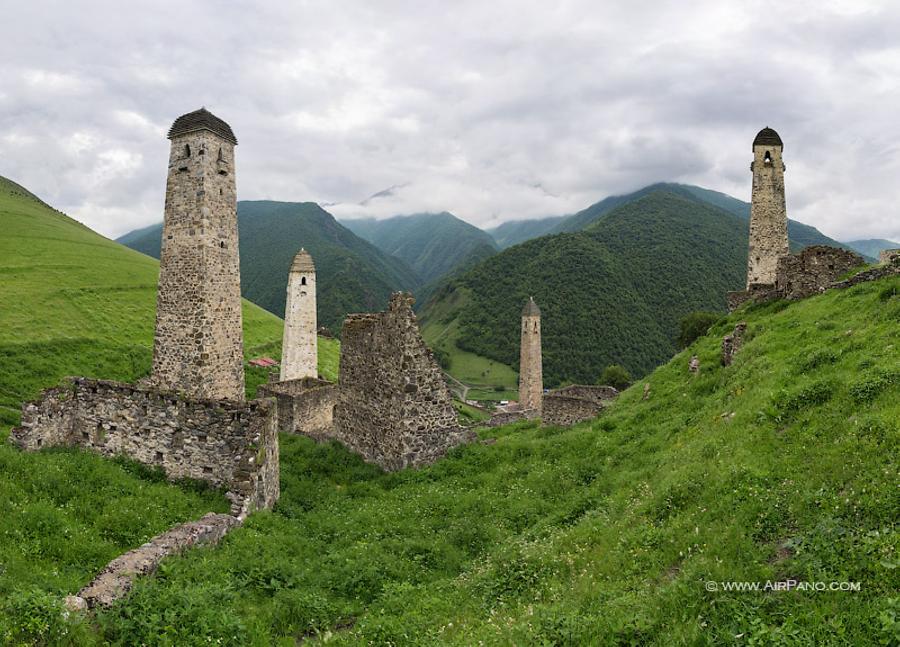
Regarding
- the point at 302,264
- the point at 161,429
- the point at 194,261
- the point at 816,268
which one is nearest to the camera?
the point at 161,429

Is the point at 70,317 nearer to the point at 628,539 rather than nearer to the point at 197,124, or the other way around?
the point at 197,124

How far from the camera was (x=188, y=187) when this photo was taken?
54.5ft

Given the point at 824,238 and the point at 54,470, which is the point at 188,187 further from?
the point at 824,238

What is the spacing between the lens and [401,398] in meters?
14.3

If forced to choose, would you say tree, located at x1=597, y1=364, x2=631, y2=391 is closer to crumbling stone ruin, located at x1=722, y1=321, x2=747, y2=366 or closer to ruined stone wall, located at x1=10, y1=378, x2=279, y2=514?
crumbling stone ruin, located at x1=722, y1=321, x2=747, y2=366

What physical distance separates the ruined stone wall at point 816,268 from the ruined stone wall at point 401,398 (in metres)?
13.5

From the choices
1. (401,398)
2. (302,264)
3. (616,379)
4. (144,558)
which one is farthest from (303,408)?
(616,379)

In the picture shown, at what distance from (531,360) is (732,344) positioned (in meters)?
32.0

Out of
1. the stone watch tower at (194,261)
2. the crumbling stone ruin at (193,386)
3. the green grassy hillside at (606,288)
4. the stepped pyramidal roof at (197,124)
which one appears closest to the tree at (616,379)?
the green grassy hillside at (606,288)

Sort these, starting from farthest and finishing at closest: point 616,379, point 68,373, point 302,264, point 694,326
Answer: point 616,379 < point 694,326 < point 68,373 < point 302,264

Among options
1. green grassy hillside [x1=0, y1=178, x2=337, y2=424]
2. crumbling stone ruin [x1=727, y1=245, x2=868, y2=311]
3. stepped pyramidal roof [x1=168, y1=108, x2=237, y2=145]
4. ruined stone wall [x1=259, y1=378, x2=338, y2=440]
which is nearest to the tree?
green grassy hillside [x1=0, y1=178, x2=337, y2=424]

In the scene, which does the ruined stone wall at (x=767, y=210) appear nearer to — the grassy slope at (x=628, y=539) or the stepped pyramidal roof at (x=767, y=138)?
the stepped pyramidal roof at (x=767, y=138)

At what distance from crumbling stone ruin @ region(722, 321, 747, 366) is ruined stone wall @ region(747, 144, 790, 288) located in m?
16.3

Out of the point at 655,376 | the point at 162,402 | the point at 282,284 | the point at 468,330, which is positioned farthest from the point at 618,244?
the point at 162,402
